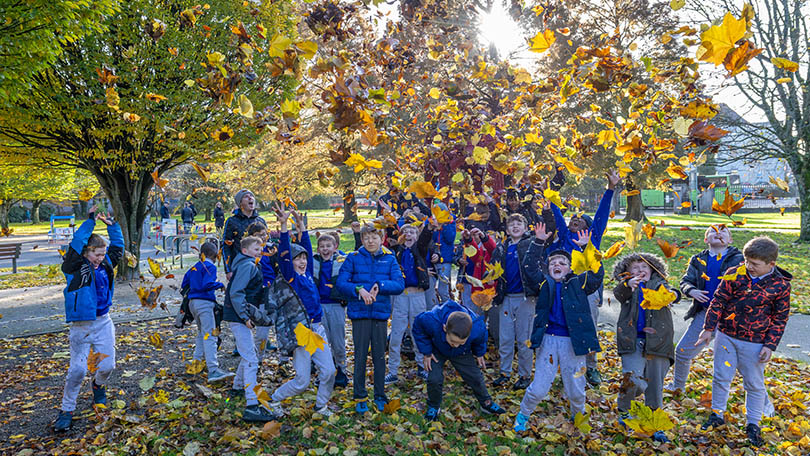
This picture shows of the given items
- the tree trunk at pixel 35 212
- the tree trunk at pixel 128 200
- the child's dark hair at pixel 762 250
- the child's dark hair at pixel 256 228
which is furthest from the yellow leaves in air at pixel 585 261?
the tree trunk at pixel 35 212

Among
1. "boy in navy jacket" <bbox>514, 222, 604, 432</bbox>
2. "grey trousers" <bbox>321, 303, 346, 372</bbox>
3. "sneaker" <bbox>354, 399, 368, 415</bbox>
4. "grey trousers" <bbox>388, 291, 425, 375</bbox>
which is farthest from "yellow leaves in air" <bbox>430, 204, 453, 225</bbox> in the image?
"sneaker" <bbox>354, 399, 368, 415</bbox>

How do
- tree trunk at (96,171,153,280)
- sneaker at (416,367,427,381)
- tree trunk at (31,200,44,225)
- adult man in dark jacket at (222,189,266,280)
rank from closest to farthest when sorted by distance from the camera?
sneaker at (416,367,427,381)
adult man in dark jacket at (222,189,266,280)
tree trunk at (96,171,153,280)
tree trunk at (31,200,44,225)

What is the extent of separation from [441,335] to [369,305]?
0.74m

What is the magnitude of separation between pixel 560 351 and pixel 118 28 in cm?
958

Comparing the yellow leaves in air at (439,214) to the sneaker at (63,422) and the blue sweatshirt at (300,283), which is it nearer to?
the blue sweatshirt at (300,283)

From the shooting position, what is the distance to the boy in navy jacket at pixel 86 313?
4148mm

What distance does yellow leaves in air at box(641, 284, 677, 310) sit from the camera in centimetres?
399

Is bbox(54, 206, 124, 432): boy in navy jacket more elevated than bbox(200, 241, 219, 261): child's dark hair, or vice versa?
bbox(200, 241, 219, 261): child's dark hair

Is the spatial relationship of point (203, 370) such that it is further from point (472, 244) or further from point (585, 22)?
point (585, 22)

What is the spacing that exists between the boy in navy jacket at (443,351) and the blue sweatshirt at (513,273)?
93cm

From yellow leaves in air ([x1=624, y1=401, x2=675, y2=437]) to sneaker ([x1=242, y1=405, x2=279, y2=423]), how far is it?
294 cm

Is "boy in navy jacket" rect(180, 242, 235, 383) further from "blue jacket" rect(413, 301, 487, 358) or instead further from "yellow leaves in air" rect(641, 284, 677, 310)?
"yellow leaves in air" rect(641, 284, 677, 310)

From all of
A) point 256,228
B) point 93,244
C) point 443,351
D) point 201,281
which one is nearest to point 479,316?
point 443,351

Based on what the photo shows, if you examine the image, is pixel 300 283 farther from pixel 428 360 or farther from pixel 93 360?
pixel 93 360
